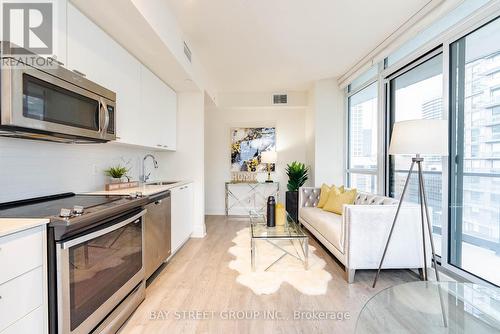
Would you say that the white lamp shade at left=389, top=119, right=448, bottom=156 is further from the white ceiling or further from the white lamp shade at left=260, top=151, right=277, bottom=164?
the white lamp shade at left=260, top=151, right=277, bottom=164

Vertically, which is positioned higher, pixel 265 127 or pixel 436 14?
pixel 436 14

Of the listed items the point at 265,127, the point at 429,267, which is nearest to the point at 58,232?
the point at 429,267

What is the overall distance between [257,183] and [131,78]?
3.37 m

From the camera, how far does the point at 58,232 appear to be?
1.21m

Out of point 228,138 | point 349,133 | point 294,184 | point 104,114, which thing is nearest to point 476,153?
point 349,133

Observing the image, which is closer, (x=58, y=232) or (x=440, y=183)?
(x=58, y=232)

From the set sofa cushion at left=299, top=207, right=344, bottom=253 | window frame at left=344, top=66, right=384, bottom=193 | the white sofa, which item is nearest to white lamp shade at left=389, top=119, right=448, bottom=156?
the white sofa

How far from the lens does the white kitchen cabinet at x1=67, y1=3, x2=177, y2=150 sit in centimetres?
183

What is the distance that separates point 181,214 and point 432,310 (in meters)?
Answer: 2.72

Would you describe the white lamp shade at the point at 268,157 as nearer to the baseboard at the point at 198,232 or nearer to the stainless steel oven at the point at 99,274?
the baseboard at the point at 198,232

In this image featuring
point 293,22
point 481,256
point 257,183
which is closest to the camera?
point 481,256

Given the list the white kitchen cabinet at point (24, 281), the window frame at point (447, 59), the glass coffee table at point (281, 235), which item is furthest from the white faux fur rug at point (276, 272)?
the white kitchen cabinet at point (24, 281)

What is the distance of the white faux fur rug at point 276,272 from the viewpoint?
2.33 metres

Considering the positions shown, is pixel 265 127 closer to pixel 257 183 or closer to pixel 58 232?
pixel 257 183
